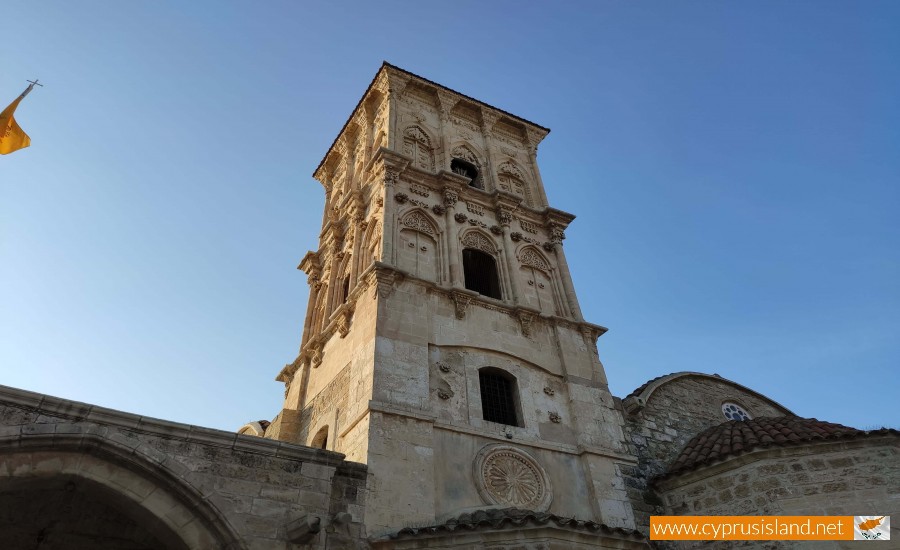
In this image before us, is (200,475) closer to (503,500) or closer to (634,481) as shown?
(503,500)

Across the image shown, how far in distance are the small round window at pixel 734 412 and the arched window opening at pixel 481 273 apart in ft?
21.4

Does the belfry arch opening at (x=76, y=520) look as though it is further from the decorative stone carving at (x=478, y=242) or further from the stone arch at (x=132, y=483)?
the decorative stone carving at (x=478, y=242)

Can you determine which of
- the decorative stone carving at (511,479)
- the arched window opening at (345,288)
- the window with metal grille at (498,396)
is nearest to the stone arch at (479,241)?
the arched window opening at (345,288)

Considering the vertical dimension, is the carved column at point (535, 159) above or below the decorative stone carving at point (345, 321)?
above

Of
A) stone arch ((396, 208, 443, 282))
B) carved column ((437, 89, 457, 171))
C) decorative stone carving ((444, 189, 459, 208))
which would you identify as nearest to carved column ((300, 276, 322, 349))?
stone arch ((396, 208, 443, 282))

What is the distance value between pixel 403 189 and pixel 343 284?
3.07 metres

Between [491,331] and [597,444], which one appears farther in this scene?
[491,331]

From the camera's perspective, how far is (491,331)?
47.4 feet

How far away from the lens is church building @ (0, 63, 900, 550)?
9289mm

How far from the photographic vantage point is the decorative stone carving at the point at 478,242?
54.7ft

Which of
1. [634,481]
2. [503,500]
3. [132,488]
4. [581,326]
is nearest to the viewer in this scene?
[132,488]

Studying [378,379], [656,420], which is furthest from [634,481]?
[378,379]

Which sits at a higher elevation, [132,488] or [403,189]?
[403,189]

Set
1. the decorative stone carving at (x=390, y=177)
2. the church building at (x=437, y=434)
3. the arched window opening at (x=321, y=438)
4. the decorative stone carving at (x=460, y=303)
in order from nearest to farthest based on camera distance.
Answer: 1. the church building at (x=437, y=434)
2. the arched window opening at (x=321, y=438)
3. the decorative stone carving at (x=460, y=303)
4. the decorative stone carving at (x=390, y=177)
